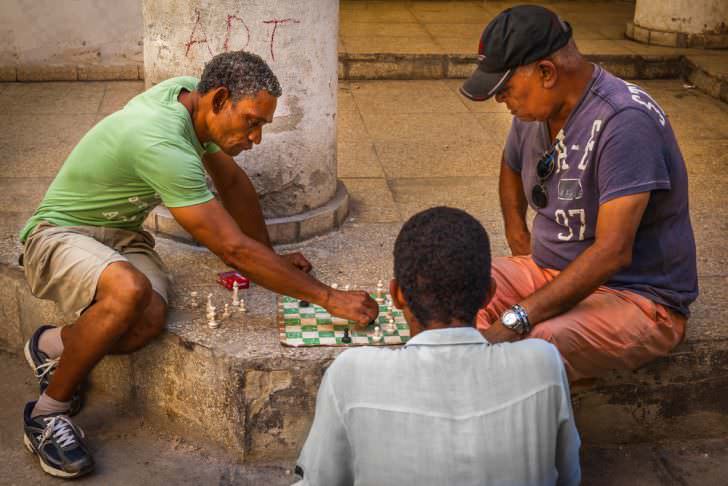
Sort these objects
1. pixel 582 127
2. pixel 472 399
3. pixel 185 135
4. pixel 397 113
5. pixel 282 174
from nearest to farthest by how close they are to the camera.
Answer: pixel 472 399 < pixel 582 127 < pixel 185 135 < pixel 282 174 < pixel 397 113

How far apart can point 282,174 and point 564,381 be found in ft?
9.43

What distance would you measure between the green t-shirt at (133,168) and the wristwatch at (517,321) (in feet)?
3.96

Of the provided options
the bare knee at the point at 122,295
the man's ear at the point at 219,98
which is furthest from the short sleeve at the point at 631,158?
the bare knee at the point at 122,295

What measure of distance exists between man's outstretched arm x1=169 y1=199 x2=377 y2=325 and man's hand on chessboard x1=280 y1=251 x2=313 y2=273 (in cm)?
65

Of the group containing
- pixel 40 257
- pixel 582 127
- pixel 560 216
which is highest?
pixel 582 127

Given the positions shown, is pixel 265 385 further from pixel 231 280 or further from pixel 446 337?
pixel 446 337

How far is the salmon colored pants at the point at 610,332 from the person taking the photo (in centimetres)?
376

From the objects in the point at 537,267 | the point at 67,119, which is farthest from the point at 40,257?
the point at 67,119

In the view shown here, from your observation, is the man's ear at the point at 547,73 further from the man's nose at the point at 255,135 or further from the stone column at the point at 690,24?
the stone column at the point at 690,24

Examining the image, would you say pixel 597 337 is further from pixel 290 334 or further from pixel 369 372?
pixel 369 372

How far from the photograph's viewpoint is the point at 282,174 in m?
5.12

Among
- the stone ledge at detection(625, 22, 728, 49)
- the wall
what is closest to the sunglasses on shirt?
the wall

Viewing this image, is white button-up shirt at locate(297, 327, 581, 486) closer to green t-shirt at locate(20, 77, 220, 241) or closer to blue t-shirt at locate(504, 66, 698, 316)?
blue t-shirt at locate(504, 66, 698, 316)

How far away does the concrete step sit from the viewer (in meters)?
4.05
